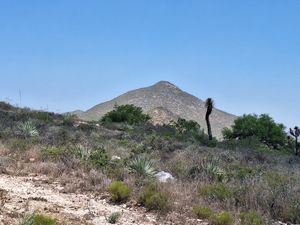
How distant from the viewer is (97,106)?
399 feet

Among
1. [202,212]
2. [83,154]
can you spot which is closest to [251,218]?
[202,212]

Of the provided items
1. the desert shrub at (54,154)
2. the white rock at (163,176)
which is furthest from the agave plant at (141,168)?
the desert shrub at (54,154)

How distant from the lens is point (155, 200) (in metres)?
9.81

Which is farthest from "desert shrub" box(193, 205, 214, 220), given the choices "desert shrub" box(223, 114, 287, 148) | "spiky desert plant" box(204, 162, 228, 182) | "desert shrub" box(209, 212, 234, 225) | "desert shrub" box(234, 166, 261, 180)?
"desert shrub" box(223, 114, 287, 148)

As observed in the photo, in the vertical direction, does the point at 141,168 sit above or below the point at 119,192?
above

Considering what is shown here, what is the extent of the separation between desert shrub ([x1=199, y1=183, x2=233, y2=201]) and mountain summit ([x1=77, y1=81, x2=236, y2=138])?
94.4m

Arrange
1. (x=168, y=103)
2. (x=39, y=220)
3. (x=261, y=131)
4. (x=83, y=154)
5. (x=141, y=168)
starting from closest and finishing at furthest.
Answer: (x=39, y=220) → (x=141, y=168) → (x=83, y=154) → (x=261, y=131) → (x=168, y=103)

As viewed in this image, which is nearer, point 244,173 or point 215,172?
point 215,172

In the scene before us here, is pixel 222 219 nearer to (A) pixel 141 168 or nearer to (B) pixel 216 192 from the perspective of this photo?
(B) pixel 216 192

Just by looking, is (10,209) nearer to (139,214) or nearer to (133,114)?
(139,214)

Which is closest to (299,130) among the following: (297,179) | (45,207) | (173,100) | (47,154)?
(297,179)

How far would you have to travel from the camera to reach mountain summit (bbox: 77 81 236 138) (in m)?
110

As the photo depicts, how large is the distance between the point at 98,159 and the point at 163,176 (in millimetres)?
1976

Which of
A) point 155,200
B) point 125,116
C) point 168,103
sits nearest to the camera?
point 155,200
